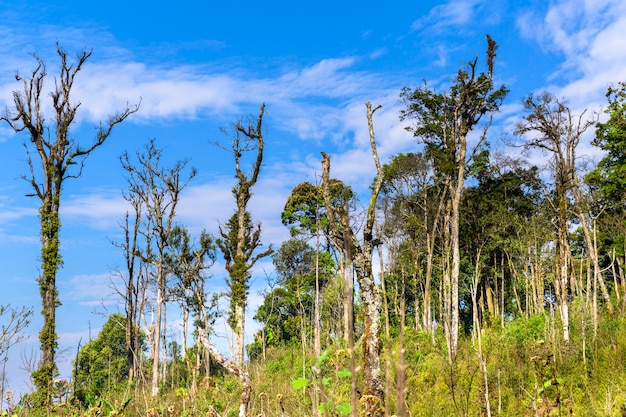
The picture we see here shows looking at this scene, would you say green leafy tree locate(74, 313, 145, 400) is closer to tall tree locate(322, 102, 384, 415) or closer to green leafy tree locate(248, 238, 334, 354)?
green leafy tree locate(248, 238, 334, 354)

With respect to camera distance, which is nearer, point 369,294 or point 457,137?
point 369,294

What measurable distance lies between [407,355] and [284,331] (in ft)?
50.4

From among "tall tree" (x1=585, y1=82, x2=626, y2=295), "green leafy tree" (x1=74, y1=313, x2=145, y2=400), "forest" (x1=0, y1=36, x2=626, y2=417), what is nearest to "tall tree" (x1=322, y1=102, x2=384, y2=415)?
"forest" (x1=0, y1=36, x2=626, y2=417)

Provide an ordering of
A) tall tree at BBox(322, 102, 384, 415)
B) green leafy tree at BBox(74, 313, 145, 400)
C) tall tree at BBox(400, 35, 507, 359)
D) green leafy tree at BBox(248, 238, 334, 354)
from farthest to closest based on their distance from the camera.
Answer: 1. green leafy tree at BBox(74, 313, 145, 400)
2. green leafy tree at BBox(248, 238, 334, 354)
3. tall tree at BBox(400, 35, 507, 359)
4. tall tree at BBox(322, 102, 384, 415)

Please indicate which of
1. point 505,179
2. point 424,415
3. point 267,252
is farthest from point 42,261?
point 505,179

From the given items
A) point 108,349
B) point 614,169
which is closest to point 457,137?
point 614,169

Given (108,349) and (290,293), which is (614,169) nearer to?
(290,293)

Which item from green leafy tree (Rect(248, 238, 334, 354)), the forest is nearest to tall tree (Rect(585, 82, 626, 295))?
the forest

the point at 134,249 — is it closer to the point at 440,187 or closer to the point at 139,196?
the point at 139,196

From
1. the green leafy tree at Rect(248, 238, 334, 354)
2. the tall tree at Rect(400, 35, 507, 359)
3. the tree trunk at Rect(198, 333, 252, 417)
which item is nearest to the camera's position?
the tree trunk at Rect(198, 333, 252, 417)

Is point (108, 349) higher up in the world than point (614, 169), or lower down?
lower down

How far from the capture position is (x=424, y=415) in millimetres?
9359

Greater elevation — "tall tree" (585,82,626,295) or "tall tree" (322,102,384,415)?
"tall tree" (585,82,626,295)

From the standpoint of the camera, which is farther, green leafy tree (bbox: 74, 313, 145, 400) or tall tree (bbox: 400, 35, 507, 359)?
green leafy tree (bbox: 74, 313, 145, 400)
